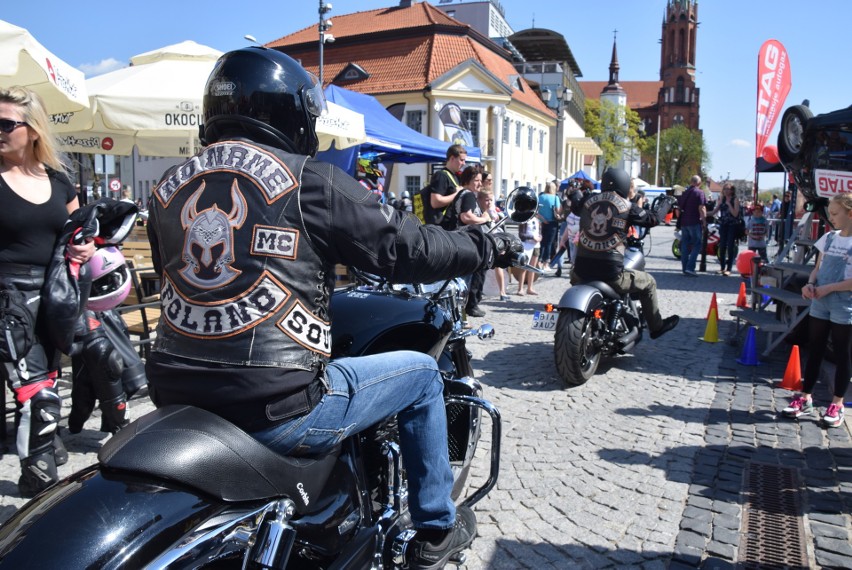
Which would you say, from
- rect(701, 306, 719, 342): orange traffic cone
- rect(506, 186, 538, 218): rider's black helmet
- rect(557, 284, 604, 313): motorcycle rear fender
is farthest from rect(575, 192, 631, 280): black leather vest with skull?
rect(506, 186, 538, 218): rider's black helmet

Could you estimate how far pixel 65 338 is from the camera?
325 cm

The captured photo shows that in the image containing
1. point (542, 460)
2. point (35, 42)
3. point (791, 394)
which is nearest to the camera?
point (542, 460)

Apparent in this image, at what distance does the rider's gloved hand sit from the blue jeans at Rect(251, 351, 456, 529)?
415 mm

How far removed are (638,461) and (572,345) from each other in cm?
142

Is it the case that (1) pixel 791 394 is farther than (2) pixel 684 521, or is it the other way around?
(1) pixel 791 394

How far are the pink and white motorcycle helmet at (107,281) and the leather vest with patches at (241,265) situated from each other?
6.62 feet

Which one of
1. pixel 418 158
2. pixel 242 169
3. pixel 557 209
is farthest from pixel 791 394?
pixel 418 158

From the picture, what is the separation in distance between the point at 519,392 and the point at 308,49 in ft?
131

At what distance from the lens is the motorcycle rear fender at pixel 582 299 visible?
5.47 metres

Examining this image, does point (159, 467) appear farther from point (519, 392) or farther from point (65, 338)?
point (519, 392)

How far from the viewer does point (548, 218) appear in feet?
42.8

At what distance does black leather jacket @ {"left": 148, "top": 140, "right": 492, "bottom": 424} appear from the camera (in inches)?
70.1

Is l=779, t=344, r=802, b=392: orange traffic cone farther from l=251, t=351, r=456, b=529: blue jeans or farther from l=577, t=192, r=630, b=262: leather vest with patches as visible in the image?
l=251, t=351, r=456, b=529: blue jeans

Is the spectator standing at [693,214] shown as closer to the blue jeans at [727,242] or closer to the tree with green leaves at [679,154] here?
the blue jeans at [727,242]
